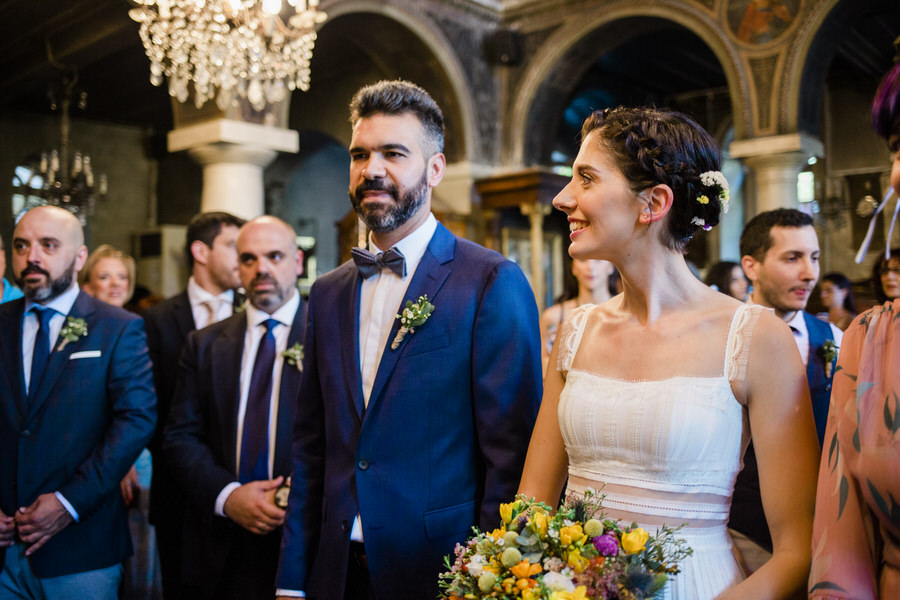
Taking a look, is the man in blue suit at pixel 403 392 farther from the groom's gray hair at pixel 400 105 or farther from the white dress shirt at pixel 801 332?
the white dress shirt at pixel 801 332

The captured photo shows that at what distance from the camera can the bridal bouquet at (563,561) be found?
1373 mm

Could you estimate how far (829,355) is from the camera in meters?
3.05

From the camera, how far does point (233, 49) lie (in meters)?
5.84

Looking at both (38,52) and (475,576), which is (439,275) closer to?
(475,576)

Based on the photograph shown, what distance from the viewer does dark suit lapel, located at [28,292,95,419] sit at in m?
2.94

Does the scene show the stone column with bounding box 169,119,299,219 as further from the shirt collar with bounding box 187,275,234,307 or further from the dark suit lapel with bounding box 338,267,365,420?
the dark suit lapel with bounding box 338,267,365,420

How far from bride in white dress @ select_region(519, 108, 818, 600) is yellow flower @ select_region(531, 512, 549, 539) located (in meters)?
0.33

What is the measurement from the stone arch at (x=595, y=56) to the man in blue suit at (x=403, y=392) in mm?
7456

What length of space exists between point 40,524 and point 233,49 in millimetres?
4024

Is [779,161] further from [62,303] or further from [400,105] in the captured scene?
[62,303]

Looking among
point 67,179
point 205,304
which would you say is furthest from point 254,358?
point 67,179

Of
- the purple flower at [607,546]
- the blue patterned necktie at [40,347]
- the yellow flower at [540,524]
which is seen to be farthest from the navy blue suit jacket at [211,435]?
the purple flower at [607,546]

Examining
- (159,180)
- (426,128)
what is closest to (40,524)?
(426,128)

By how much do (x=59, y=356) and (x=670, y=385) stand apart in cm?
233
